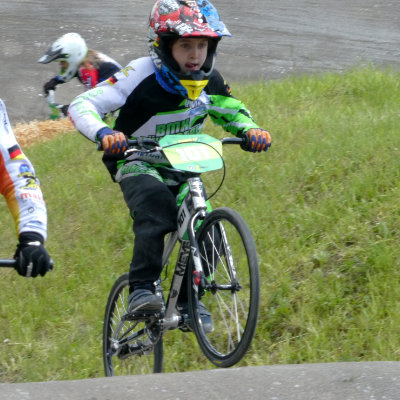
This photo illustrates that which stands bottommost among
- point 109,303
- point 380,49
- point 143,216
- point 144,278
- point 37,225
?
point 380,49

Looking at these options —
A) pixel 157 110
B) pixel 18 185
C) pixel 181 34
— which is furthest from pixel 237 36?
pixel 18 185

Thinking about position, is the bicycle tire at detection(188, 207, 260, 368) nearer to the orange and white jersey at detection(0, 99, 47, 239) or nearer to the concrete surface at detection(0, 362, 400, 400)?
the concrete surface at detection(0, 362, 400, 400)

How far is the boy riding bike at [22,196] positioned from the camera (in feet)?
11.9

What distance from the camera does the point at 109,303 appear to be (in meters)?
5.53

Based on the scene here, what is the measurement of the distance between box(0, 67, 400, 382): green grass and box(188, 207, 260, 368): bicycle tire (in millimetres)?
781

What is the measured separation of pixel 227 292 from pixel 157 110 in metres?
1.24

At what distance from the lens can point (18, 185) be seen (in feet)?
12.7

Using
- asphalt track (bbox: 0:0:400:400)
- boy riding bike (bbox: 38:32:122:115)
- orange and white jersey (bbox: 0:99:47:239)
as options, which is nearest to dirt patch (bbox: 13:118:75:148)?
boy riding bike (bbox: 38:32:122:115)

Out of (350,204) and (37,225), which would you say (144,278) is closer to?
(37,225)

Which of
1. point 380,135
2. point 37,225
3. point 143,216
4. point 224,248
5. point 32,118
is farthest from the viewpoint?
point 32,118

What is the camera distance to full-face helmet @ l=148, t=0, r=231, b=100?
480 cm

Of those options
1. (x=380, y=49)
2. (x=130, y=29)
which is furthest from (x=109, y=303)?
(x=130, y=29)

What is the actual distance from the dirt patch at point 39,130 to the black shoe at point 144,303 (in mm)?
6731

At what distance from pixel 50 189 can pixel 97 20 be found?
9446 mm
